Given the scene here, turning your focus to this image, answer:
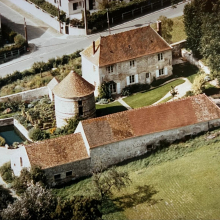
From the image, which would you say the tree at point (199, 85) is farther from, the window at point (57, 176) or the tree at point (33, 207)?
the tree at point (33, 207)

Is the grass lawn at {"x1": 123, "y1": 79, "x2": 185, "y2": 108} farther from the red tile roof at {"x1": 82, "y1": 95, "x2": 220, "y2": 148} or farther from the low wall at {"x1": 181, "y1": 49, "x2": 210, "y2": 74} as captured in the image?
the red tile roof at {"x1": 82, "y1": 95, "x2": 220, "y2": 148}

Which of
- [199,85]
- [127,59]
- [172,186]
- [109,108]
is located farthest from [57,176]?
[127,59]

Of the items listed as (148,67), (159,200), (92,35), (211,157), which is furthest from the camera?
(92,35)

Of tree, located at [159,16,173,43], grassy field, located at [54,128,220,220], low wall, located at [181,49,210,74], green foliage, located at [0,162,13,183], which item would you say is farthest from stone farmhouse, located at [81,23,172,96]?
green foliage, located at [0,162,13,183]

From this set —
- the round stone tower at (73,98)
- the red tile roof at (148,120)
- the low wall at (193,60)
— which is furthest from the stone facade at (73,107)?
the low wall at (193,60)

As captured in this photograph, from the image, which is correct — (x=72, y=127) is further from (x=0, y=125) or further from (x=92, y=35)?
(x=92, y=35)

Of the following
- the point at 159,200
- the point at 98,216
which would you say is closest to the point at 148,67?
the point at 159,200
